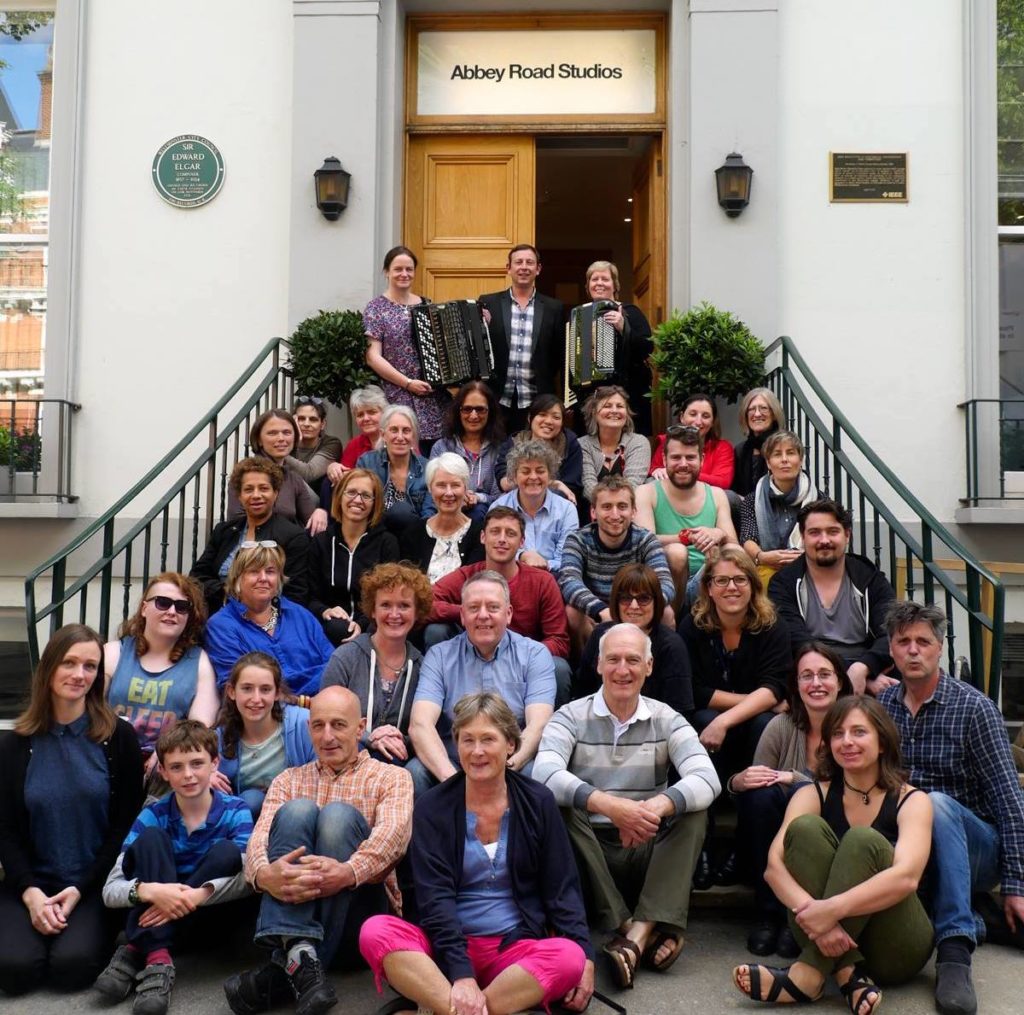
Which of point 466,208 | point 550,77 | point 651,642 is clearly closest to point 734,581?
point 651,642

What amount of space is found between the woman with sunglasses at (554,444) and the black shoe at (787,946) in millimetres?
2713

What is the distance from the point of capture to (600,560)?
5609mm

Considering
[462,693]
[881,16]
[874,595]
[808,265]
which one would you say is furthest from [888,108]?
[462,693]

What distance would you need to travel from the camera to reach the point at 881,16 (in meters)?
7.76

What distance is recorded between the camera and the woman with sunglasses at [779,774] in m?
4.20

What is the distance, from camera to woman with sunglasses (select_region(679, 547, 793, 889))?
15.8 ft

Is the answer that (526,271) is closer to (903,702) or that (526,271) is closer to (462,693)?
(462,693)

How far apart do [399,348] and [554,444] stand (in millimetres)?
1328

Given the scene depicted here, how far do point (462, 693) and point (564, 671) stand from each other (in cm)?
54

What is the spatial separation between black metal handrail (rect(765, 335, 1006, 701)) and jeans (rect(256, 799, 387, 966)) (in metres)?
2.78

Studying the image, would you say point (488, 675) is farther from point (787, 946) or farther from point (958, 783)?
point (958, 783)

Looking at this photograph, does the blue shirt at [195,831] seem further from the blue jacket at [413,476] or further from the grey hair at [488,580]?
the blue jacket at [413,476]

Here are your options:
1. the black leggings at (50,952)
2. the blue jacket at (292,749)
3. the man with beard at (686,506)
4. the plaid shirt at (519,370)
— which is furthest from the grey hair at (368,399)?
the black leggings at (50,952)

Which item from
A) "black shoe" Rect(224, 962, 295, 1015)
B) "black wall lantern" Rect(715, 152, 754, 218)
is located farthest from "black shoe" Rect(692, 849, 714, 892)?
"black wall lantern" Rect(715, 152, 754, 218)
